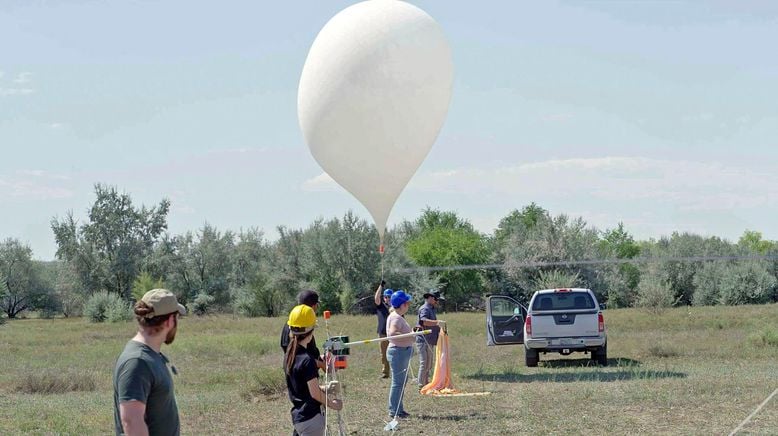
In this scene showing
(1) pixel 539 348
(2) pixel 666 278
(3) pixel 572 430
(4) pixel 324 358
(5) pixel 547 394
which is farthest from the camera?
(2) pixel 666 278

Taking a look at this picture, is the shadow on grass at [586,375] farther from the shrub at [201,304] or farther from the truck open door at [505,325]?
the shrub at [201,304]

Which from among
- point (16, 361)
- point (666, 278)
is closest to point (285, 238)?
point (666, 278)

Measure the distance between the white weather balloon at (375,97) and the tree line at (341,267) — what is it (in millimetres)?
38028

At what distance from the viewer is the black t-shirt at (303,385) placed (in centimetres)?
743

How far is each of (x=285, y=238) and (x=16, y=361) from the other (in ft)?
130

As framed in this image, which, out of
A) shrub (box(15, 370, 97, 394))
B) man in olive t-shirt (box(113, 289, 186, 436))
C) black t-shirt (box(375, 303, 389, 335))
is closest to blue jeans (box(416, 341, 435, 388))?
black t-shirt (box(375, 303, 389, 335))

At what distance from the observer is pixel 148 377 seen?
16.0 ft

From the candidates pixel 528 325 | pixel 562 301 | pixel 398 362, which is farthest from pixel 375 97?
pixel 562 301

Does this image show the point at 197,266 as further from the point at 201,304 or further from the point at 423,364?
the point at 423,364

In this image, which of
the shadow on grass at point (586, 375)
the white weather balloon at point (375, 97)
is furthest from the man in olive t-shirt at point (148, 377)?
the shadow on grass at point (586, 375)

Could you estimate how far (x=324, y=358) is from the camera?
8820 mm

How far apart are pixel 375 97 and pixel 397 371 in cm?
460

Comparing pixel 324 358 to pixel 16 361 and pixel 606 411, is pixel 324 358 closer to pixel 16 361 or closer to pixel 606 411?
pixel 606 411

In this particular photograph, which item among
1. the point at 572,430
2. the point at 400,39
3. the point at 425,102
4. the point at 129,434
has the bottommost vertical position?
the point at 572,430
